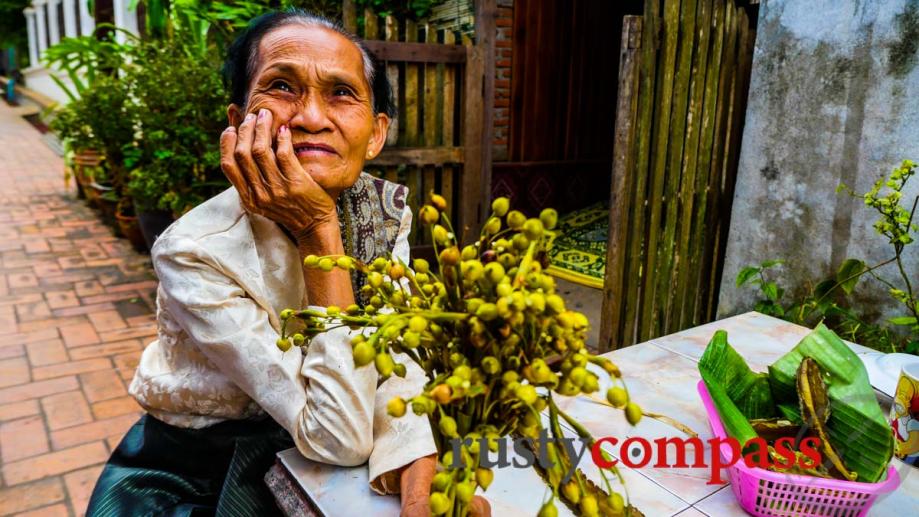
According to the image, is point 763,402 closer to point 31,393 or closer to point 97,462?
point 97,462

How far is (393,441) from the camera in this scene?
1.20 meters

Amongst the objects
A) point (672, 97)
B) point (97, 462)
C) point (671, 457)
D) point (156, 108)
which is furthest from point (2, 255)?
point (671, 457)

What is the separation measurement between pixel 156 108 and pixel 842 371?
4808 mm

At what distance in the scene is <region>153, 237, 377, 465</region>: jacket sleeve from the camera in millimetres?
1190

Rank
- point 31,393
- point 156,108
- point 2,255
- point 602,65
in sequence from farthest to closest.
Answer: point 602,65, point 2,255, point 156,108, point 31,393

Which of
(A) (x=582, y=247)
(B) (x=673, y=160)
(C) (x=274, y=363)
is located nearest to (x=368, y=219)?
(C) (x=274, y=363)

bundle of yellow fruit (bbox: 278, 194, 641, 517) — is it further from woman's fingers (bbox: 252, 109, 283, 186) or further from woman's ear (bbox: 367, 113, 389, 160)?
woman's ear (bbox: 367, 113, 389, 160)

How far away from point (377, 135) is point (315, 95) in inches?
10.7

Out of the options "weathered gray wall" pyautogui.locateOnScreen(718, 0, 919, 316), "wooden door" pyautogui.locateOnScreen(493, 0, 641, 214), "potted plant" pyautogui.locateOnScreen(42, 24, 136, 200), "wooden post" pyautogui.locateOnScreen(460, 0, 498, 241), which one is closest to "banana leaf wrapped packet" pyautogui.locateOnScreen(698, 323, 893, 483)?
"weathered gray wall" pyautogui.locateOnScreen(718, 0, 919, 316)

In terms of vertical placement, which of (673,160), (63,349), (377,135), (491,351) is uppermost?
(377,135)

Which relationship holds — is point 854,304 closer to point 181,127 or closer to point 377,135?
point 377,135

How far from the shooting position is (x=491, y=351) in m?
0.73

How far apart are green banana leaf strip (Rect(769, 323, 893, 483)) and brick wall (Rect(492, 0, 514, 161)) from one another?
468 cm

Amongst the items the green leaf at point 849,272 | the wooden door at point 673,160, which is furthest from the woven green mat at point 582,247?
the green leaf at point 849,272
